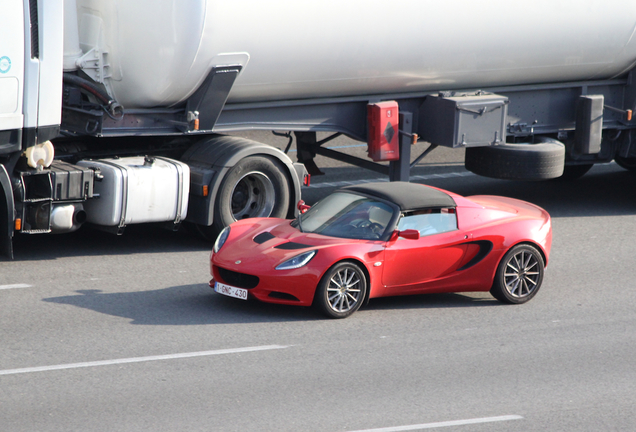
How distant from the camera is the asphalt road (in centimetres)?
654

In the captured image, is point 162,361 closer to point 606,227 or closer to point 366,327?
point 366,327

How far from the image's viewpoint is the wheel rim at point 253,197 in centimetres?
1185

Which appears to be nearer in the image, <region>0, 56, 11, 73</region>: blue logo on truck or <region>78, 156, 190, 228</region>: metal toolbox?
<region>0, 56, 11, 73</region>: blue logo on truck

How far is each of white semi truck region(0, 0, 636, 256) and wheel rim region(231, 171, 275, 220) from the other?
2 centimetres

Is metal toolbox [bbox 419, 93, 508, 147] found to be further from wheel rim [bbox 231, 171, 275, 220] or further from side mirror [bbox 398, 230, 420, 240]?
side mirror [bbox 398, 230, 420, 240]

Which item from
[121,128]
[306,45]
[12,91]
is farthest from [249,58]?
[12,91]

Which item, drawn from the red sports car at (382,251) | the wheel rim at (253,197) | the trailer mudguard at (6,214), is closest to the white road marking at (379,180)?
the wheel rim at (253,197)

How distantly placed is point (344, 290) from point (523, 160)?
541cm

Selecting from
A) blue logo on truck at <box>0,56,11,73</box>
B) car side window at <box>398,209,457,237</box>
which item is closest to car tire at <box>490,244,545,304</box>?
car side window at <box>398,209,457,237</box>

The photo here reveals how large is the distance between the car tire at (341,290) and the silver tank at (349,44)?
3.50m

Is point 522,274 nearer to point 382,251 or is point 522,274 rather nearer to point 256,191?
point 382,251

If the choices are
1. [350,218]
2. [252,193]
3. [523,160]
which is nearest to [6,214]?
[252,193]

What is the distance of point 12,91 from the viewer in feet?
32.1

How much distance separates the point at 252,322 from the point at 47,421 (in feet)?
8.90
